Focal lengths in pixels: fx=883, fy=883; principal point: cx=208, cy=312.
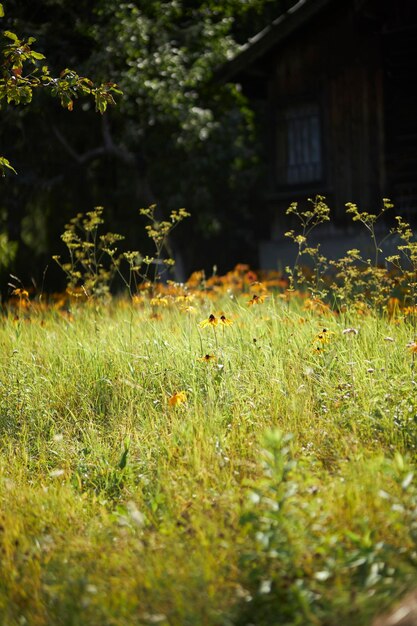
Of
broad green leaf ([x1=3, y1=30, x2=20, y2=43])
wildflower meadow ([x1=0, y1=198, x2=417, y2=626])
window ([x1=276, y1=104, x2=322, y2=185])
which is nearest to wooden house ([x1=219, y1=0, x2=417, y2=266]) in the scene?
window ([x1=276, y1=104, x2=322, y2=185])

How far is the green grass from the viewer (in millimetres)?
3291

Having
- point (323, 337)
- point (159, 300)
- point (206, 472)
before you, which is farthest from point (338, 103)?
point (206, 472)

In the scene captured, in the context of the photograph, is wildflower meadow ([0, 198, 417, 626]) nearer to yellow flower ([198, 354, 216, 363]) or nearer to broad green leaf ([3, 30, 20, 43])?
yellow flower ([198, 354, 216, 363])

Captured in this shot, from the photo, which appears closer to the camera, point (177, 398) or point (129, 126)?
point (177, 398)

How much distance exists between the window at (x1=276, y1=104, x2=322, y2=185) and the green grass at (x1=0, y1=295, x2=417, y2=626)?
8105 millimetres

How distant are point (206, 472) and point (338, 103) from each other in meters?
11.3

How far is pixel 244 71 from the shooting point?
48.9 ft

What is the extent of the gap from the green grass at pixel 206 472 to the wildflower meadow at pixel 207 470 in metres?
0.01

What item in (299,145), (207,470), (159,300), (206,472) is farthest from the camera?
(299,145)

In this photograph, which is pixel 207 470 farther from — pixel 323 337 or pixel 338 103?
pixel 338 103

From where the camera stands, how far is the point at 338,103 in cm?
1457

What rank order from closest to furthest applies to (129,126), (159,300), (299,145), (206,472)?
(206,472) < (159,300) < (299,145) < (129,126)

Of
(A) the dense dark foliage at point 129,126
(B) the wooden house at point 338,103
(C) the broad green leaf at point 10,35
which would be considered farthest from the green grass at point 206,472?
(A) the dense dark foliage at point 129,126

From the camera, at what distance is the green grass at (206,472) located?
329cm
